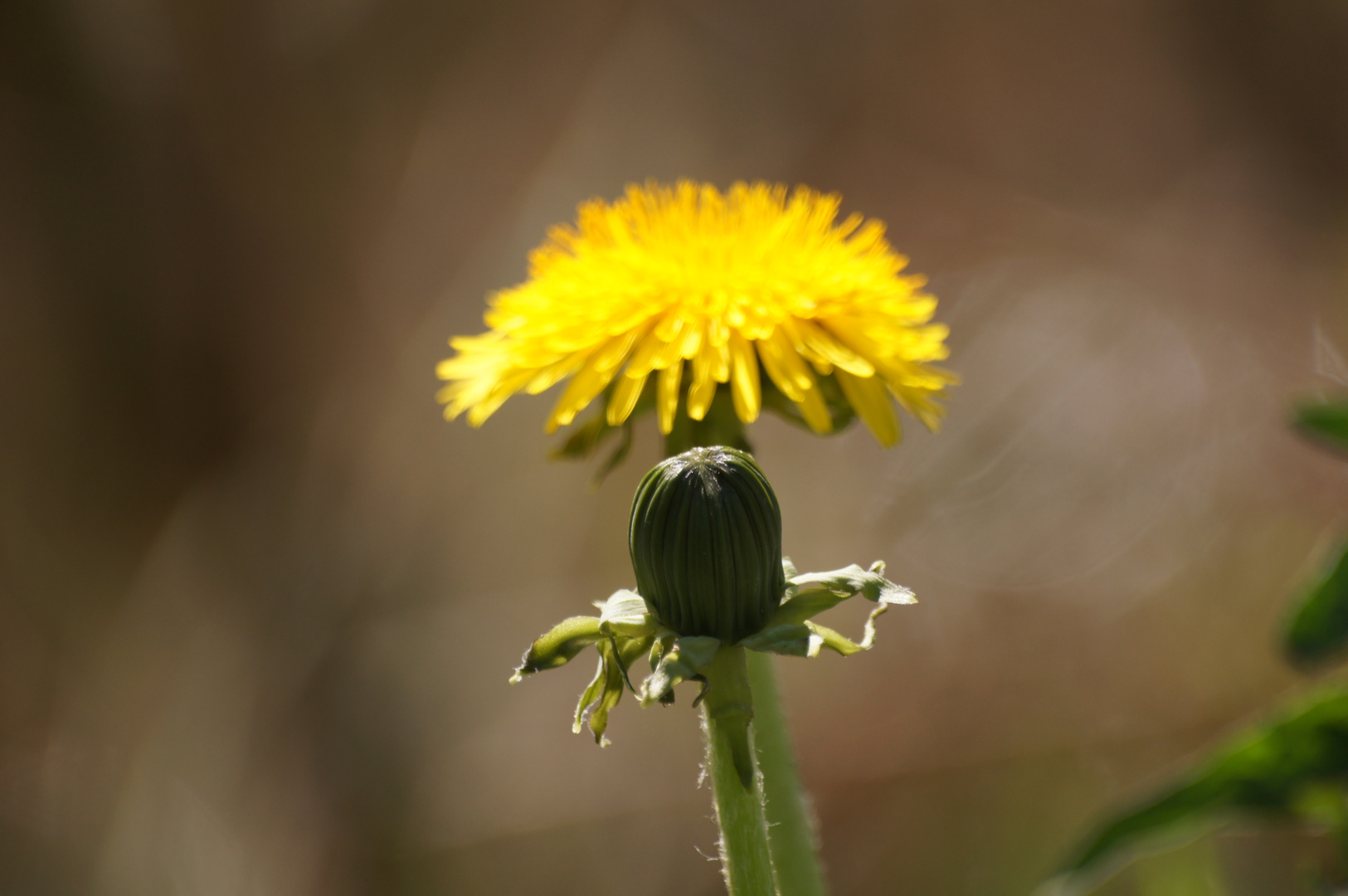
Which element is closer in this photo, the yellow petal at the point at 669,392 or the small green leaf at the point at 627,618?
the small green leaf at the point at 627,618

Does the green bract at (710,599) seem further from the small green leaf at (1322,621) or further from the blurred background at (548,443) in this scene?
the blurred background at (548,443)

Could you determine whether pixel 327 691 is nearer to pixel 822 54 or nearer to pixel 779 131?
pixel 779 131

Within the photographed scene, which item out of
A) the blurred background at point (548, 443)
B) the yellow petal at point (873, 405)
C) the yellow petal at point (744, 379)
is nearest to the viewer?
the yellow petal at point (744, 379)

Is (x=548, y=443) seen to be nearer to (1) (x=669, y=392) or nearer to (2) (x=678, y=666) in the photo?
(1) (x=669, y=392)

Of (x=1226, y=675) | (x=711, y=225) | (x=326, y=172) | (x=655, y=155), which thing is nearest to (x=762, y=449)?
(x=655, y=155)

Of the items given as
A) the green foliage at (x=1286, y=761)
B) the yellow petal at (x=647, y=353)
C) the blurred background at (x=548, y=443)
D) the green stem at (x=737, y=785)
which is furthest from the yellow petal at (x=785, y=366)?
the blurred background at (x=548, y=443)

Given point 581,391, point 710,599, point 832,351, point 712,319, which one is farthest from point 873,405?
point 710,599

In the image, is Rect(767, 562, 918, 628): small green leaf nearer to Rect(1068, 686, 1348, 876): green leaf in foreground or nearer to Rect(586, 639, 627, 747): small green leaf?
Rect(586, 639, 627, 747): small green leaf
